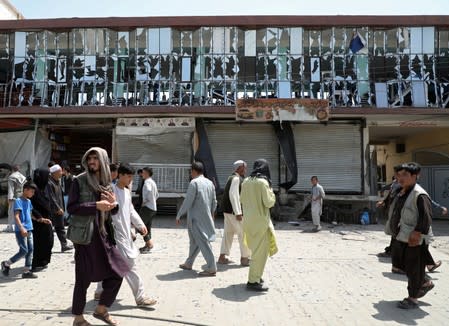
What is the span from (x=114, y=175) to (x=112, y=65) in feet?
29.0

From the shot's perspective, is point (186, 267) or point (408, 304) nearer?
point (408, 304)

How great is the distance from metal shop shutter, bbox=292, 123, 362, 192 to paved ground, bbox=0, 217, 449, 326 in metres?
6.00

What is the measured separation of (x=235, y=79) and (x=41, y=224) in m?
9.28

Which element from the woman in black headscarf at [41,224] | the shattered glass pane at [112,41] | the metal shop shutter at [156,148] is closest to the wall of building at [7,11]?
the shattered glass pane at [112,41]

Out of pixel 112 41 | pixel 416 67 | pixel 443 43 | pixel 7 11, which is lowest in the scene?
pixel 416 67

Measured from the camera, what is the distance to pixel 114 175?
19.7 feet

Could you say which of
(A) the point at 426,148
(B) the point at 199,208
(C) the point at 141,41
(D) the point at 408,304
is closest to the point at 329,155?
(A) the point at 426,148

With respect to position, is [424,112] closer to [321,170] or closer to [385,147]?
[321,170]

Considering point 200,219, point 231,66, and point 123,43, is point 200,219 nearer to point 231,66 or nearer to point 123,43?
point 231,66

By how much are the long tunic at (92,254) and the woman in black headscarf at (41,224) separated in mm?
2528

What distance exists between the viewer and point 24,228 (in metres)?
5.23

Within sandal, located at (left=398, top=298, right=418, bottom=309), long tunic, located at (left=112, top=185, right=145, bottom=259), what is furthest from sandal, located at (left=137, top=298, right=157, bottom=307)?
sandal, located at (left=398, top=298, right=418, bottom=309)

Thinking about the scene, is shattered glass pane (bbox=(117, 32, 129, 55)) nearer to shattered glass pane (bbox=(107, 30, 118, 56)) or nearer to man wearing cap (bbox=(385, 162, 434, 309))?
shattered glass pane (bbox=(107, 30, 118, 56))

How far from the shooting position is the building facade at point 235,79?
43.6ft
